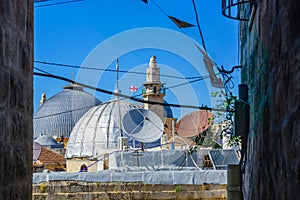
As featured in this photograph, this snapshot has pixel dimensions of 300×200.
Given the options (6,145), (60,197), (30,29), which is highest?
(30,29)

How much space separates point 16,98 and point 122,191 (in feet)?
24.9

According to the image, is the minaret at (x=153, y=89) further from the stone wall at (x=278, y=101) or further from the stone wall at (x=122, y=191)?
the stone wall at (x=278, y=101)

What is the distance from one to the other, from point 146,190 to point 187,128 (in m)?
10.4

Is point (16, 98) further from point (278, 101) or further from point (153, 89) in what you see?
point (153, 89)

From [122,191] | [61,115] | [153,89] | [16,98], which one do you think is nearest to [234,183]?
[16,98]

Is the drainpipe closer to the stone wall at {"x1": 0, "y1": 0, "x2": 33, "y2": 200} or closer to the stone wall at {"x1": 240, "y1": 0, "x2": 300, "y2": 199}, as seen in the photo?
the stone wall at {"x1": 240, "y1": 0, "x2": 300, "y2": 199}

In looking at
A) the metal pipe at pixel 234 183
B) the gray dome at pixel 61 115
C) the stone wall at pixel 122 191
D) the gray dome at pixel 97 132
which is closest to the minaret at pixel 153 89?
the gray dome at pixel 97 132

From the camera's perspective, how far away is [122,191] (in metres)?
11.6

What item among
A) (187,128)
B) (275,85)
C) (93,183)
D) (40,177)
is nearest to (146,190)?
(93,183)

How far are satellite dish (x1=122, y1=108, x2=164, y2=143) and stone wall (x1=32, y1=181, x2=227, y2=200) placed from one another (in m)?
8.40

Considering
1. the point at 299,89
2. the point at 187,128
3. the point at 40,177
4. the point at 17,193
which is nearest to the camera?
the point at 299,89

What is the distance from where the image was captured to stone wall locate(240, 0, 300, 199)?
2246mm

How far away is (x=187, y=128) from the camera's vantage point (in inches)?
858

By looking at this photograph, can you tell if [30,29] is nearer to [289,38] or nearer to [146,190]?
[289,38]
